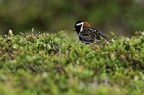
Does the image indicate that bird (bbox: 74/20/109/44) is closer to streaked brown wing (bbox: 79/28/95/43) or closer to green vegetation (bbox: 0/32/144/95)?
streaked brown wing (bbox: 79/28/95/43)

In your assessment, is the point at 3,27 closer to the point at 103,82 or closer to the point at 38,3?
→ the point at 38,3

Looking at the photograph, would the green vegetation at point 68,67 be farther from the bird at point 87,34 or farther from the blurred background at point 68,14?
the blurred background at point 68,14

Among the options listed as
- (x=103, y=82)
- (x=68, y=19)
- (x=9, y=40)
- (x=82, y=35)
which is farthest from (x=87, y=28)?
(x=68, y=19)

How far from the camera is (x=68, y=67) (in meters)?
4.98

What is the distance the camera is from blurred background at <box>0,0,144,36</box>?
21.5m

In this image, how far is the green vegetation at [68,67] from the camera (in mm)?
4445

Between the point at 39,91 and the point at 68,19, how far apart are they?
1757 centimetres

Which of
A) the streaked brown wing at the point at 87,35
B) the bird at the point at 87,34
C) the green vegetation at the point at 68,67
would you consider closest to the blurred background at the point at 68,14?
the bird at the point at 87,34

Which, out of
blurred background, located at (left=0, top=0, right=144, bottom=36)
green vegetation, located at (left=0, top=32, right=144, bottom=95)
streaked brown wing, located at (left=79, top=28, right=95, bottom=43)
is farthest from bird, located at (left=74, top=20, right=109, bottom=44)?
blurred background, located at (left=0, top=0, right=144, bottom=36)

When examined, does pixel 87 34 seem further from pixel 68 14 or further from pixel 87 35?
pixel 68 14

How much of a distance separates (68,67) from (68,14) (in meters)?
17.6

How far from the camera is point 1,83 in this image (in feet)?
14.7

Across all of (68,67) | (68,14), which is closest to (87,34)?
(68,67)

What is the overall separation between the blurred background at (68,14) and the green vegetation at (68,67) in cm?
1486
